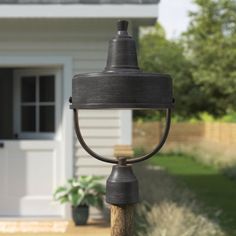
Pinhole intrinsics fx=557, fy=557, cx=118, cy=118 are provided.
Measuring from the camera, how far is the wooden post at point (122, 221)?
1.99 m

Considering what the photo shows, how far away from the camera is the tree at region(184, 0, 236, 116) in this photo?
20619 mm

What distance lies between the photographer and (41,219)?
7.34 metres

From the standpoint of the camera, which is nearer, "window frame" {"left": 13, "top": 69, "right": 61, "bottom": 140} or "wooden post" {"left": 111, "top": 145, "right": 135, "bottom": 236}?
"wooden post" {"left": 111, "top": 145, "right": 135, "bottom": 236}

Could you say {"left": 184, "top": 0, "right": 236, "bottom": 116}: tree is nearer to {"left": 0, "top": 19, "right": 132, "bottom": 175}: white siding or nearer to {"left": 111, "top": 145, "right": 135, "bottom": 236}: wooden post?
{"left": 0, "top": 19, "right": 132, "bottom": 175}: white siding

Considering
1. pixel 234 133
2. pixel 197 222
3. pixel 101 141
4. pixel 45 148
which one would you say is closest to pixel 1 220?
pixel 45 148

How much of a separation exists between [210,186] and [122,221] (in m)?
12.6

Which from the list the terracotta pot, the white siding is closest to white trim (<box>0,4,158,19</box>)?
the white siding

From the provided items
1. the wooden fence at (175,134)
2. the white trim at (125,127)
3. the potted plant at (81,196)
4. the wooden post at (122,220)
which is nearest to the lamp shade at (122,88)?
the wooden post at (122,220)

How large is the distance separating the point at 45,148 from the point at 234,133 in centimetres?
1722

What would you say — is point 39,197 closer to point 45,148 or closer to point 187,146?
point 45,148

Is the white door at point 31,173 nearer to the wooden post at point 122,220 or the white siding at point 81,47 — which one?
the white siding at point 81,47

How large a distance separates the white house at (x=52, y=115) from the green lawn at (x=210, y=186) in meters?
2.46

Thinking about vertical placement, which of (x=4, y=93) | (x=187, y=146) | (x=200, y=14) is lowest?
(x=187, y=146)

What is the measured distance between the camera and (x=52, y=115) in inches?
303
